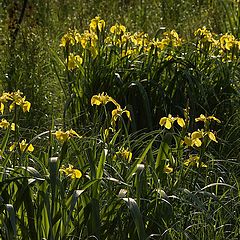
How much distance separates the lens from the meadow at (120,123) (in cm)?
312

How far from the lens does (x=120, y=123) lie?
11.5ft

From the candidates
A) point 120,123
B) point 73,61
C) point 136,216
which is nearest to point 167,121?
point 120,123

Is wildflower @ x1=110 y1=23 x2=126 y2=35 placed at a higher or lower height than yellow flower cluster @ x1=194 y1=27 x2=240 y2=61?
higher

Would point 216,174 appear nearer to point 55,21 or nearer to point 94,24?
point 94,24

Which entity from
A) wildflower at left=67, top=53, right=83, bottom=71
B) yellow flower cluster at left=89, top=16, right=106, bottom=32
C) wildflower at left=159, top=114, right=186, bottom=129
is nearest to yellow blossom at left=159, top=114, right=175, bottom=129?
wildflower at left=159, top=114, right=186, bottom=129

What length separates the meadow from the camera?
3.12 meters

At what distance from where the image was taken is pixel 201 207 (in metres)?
3.17

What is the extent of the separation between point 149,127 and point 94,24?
2.51ft

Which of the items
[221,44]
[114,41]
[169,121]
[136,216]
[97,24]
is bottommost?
[136,216]

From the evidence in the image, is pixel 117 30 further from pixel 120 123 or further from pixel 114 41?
pixel 120 123

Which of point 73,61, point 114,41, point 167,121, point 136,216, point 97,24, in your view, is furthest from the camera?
point 114,41

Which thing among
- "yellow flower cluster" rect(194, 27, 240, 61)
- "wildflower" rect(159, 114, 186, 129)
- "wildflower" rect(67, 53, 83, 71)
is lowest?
"wildflower" rect(159, 114, 186, 129)

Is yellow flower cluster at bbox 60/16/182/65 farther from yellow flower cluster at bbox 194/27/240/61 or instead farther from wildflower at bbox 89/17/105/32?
yellow flower cluster at bbox 194/27/240/61

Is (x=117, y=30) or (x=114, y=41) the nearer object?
(x=117, y=30)
